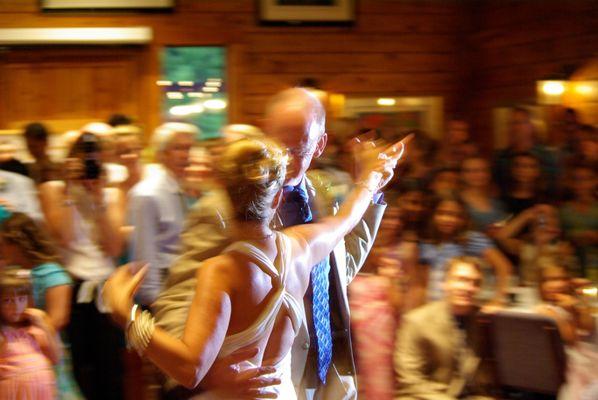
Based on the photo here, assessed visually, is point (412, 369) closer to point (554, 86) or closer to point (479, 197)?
point (479, 197)

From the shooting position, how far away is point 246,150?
1791mm

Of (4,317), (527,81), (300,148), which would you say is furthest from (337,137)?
(300,148)

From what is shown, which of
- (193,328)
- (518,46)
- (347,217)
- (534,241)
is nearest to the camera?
(193,328)

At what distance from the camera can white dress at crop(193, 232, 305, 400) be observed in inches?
70.9

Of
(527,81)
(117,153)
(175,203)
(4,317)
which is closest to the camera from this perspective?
(4,317)

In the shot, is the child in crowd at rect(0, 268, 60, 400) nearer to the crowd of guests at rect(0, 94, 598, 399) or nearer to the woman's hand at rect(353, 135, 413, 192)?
the crowd of guests at rect(0, 94, 598, 399)

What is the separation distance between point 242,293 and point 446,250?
2.52 metres

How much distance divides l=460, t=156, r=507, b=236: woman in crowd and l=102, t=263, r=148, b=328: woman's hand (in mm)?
3372

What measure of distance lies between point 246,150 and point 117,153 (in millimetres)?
2743

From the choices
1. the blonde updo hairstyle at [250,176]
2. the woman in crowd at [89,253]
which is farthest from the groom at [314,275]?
the woman in crowd at [89,253]

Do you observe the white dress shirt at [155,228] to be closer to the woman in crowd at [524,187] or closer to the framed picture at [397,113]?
the woman in crowd at [524,187]

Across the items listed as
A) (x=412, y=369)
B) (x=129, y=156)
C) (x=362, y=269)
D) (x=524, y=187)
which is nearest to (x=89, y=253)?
(x=129, y=156)

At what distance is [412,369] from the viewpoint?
12.0 ft

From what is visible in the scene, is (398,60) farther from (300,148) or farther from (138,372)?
(300,148)
